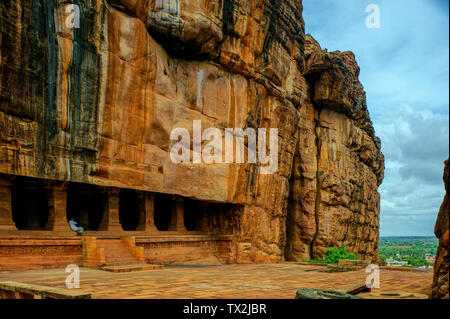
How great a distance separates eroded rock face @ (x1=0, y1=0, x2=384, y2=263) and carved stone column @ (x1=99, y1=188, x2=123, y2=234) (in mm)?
961

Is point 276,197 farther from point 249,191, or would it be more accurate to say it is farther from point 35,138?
point 35,138

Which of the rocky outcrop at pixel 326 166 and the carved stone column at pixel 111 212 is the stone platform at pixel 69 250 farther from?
the rocky outcrop at pixel 326 166

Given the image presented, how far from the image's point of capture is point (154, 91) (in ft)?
52.5

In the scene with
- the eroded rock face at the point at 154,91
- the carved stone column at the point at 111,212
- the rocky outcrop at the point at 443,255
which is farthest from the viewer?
the carved stone column at the point at 111,212

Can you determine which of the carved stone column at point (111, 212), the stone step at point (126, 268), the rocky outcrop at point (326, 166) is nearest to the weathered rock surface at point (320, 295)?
the stone step at point (126, 268)

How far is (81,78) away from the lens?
44.6 feet

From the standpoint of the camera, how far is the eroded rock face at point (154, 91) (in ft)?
40.9

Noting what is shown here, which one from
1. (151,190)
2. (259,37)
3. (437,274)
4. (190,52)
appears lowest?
(437,274)

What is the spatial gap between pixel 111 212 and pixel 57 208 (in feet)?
7.68

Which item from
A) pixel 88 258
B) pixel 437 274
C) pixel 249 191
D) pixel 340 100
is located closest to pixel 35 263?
pixel 88 258

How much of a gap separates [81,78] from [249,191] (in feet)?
33.0

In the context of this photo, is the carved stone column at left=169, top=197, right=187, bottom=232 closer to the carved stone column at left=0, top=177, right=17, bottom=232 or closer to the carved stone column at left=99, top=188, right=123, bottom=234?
the carved stone column at left=99, top=188, right=123, bottom=234

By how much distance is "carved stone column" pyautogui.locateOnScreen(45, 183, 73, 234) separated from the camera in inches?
533

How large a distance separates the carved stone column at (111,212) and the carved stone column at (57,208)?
193cm
